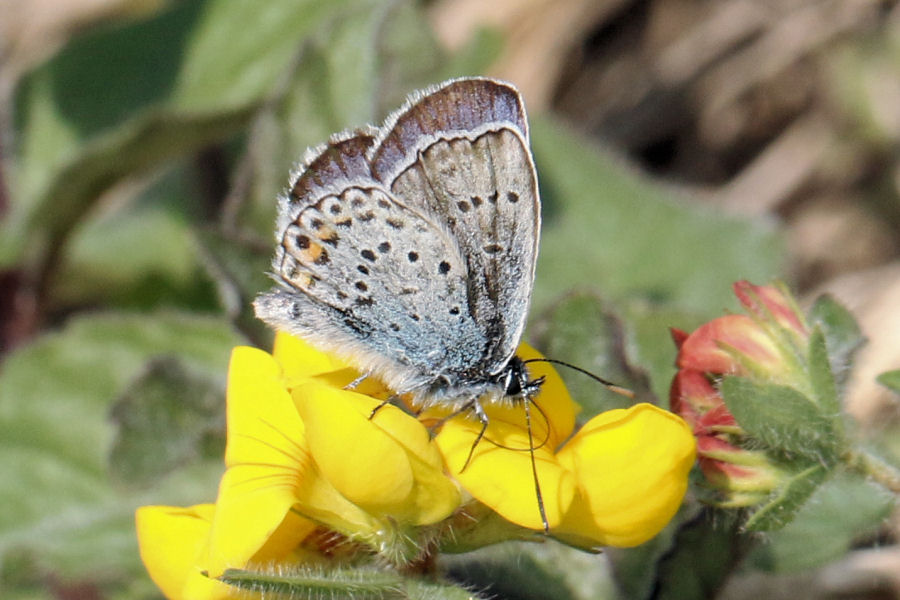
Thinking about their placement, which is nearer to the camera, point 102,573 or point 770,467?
point 770,467

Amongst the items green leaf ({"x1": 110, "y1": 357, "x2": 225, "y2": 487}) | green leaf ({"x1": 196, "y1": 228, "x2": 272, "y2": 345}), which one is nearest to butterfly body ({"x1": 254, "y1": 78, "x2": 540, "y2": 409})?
green leaf ({"x1": 196, "y1": 228, "x2": 272, "y2": 345})

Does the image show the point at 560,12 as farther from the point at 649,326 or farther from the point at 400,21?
the point at 649,326

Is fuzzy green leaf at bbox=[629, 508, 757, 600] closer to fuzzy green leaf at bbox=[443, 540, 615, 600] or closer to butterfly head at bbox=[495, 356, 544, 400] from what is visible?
fuzzy green leaf at bbox=[443, 540, 615, 600]

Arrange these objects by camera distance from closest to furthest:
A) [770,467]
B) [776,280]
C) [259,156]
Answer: [770,467] → [776,280] → [259,156]

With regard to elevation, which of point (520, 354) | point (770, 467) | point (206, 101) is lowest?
point (770, 467)

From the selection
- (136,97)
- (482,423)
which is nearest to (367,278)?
(482,423)

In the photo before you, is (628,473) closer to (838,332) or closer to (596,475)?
(596,475)

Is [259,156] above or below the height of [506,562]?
above

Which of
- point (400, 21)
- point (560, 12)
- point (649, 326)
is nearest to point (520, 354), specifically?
point (649, 326)
